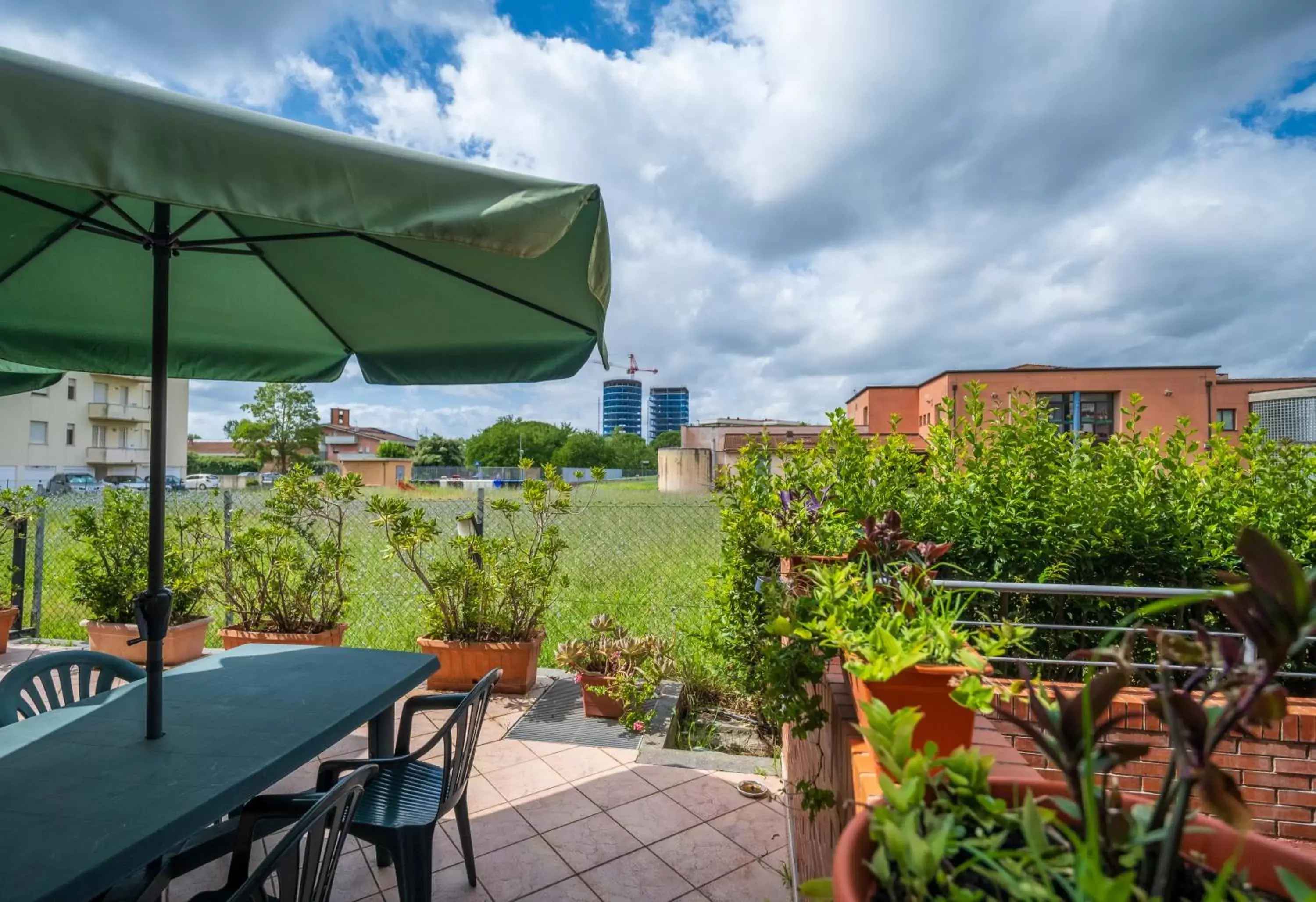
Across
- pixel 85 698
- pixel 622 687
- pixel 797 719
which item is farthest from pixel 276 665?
pixel 797 719

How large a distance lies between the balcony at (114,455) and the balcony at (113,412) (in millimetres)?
1720

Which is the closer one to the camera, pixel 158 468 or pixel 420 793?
pixel 158 468

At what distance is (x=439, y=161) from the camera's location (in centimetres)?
135

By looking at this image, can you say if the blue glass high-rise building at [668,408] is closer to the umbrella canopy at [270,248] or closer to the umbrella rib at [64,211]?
the umbrella canopy at [270,248]

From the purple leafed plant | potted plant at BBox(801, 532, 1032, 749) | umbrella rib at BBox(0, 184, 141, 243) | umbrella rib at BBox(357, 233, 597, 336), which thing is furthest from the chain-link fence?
the purple leafed plant

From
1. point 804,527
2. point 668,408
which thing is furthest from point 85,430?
point 668,408

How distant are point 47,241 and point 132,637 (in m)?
3.13

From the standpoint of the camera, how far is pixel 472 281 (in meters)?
2.31

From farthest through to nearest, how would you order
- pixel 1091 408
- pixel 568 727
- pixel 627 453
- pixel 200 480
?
pixel 627 453, pixel 200 480, pixel 1091 408, pixel 568 727

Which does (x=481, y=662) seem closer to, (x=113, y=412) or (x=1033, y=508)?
(x=1033, y=508)

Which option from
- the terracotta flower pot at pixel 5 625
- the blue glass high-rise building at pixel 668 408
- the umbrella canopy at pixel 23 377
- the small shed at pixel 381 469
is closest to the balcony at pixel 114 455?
the small shed at pixel 381 469

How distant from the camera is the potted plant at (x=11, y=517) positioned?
4617mm

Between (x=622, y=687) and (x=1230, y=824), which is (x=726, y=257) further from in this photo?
(x=1230, y=824)

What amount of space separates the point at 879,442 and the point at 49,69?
3351 millimetres
